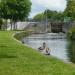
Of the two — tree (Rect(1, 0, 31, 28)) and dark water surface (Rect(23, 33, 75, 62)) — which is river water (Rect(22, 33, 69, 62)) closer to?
dark water surface (Rect(23, 33, 75, 62))

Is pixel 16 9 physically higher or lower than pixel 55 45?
higher

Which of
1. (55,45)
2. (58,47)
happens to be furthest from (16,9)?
(58,47)

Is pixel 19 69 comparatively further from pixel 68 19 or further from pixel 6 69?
pixel 68 19

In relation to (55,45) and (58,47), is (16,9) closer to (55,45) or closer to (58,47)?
(55,45)

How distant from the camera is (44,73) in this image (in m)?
17.5

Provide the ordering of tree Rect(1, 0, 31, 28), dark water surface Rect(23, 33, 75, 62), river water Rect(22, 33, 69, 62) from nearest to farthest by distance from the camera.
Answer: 1. dark water surface Rect(23, 33, 75, 62)
2. river water Rect(22, 33, 69, 62)
3. tree Rect(1, 0, 31, 28)

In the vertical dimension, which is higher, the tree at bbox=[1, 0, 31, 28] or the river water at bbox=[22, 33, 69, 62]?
the tree at bbox=[1, 0, 31, 28]

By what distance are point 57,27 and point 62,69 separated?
117098 millimetres

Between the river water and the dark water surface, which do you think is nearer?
the dark water surface

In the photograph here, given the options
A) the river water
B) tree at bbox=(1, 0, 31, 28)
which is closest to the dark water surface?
the river water

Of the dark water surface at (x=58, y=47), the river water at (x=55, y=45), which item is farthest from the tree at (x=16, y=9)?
the dark water surface at (x=58, y=47)

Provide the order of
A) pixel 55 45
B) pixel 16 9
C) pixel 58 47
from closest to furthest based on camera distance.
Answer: pixel 58 47
pixel 55 45
pixel 16 9

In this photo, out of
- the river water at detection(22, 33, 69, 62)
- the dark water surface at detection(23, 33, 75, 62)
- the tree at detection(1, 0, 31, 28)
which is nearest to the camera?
the dark water surface at detection(23, 33, 75, 62)

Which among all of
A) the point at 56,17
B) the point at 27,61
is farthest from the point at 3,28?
the point at 27,61
